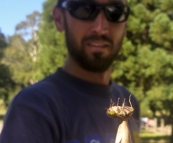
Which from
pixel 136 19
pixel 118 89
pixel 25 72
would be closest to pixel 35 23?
pixel 25 72

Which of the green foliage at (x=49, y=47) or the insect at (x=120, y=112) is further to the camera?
the green foliage at (x=49, y=47)

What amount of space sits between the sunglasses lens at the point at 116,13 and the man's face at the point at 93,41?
22mm

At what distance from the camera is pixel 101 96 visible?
2.00 metres

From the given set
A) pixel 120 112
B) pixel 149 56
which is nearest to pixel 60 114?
pixel 120 112

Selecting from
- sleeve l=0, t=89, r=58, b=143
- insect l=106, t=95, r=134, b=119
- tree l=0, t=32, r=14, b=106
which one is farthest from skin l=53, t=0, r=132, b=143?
tree l=0, t=32, r=14, b=106

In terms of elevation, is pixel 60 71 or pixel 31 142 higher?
pixel 60 71

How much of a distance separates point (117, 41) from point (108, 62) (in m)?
0.12

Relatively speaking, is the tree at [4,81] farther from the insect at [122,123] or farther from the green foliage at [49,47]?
the insect at [122,123]

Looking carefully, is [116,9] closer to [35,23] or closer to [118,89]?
[118,89]

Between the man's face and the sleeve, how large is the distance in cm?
38

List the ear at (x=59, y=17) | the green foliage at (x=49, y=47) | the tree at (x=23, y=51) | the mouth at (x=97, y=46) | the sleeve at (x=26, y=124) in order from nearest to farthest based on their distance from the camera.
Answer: the sleeve at (x=26, y=124), the mouth at (x=97, y=46), the ear at (x=59, y=17), the green foliage at (x=49, y=47), the tree at (x=23, y=51)

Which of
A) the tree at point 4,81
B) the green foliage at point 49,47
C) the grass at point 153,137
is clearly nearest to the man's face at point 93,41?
the green foliage at point 49,47

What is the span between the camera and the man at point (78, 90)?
1588mm

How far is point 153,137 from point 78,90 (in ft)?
51.1
